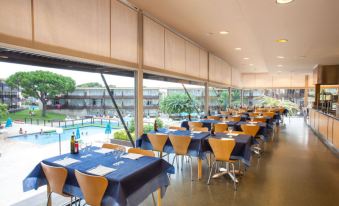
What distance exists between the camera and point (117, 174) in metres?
2.27

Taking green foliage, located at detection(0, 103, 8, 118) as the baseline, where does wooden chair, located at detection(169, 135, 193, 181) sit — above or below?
below

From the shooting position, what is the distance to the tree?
285cm

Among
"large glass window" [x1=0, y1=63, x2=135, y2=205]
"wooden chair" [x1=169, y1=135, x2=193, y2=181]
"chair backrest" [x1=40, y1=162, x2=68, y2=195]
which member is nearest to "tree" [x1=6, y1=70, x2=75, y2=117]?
"large glass window" [x1=0, y1=63, x2=135, y2=205]

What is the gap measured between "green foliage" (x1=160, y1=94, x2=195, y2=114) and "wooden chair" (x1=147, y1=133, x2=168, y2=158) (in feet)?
5.87

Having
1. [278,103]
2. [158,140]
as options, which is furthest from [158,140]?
[278,103]

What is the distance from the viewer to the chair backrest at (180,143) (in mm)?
3949

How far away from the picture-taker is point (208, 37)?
6023 millimetres

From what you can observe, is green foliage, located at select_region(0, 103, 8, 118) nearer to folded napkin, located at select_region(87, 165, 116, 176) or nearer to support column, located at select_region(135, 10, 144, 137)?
folded napkin, located at select_region(87, 165, 116, 176)

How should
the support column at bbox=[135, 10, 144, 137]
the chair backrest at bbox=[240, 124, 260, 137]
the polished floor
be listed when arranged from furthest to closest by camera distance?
1. the chair backrest at bbox=[240, 124, 260, 137]
2. the support column at bbox=[135, 10, 144, 137]
3. the polished floor

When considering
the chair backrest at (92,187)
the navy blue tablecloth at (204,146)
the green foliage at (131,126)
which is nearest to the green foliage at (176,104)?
the green foliage at (131,126)

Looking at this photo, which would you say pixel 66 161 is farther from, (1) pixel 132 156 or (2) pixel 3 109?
(2) pixel 3 109

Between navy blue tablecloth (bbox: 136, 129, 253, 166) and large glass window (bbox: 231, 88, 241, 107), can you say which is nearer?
navy blue tablecloth (bbox: 136, 129, 253, 166)

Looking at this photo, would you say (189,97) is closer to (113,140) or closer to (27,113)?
(113,140)

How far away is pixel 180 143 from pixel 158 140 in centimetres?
43
